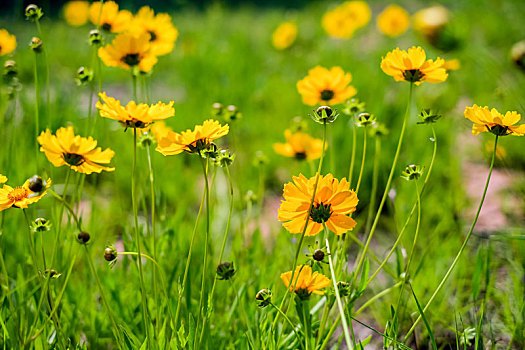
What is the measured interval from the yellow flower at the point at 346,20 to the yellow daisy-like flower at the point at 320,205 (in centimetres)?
172

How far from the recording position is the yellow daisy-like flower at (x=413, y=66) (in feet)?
2.23

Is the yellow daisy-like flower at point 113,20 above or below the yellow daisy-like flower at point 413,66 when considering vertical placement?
above

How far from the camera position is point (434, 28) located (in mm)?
1837

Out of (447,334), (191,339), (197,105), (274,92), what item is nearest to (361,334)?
(447,334)

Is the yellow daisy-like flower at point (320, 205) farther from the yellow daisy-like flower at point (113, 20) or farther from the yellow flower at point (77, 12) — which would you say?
the yellow flower at point (77, 12)

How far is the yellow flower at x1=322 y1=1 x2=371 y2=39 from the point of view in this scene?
2199mm

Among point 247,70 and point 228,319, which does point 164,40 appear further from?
point 247,70

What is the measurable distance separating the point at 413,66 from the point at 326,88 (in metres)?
0.20

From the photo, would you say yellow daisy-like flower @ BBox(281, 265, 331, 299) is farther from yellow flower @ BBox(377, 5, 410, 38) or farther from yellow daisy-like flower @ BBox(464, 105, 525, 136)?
yellow flower @ BBox(377, 5, 410, 38)

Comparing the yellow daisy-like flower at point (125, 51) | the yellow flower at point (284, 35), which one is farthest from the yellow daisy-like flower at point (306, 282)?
the yellow flower at point (284, 35)

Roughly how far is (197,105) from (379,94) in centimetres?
78

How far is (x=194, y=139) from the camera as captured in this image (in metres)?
0.59

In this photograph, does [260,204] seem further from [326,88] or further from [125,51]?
[125,51]

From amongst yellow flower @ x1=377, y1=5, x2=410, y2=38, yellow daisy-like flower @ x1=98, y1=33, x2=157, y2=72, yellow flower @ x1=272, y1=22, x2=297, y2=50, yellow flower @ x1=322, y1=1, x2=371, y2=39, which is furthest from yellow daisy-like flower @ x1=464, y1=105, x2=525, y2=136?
yellow flower @ x1=272, y1=22, x2=297, y2=50
